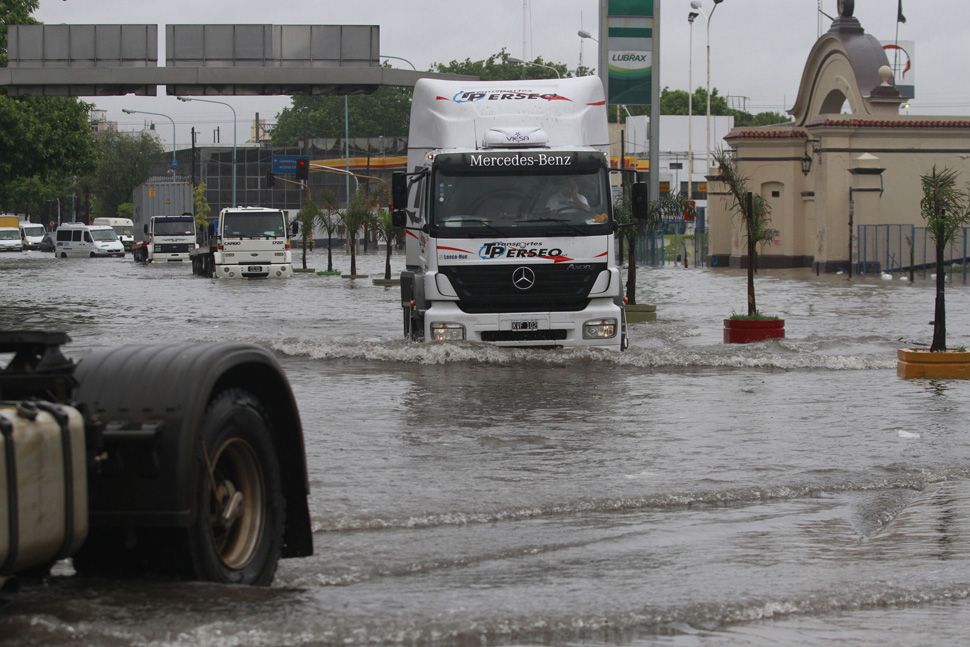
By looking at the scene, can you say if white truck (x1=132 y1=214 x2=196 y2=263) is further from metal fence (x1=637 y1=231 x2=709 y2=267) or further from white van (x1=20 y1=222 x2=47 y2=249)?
white van (x1=20 y1=222 x2=47 y2=249)

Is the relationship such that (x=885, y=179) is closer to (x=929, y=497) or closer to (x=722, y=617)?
(x=929, y=497)

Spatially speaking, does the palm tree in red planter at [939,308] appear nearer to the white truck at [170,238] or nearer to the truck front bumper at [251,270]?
the truck front bumper at [251,270]

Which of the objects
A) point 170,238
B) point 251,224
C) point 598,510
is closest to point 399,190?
point 598,510

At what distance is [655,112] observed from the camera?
3769 cm

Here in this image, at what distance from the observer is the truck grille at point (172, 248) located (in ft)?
237

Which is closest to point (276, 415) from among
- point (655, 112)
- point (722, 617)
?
point (722, 617)

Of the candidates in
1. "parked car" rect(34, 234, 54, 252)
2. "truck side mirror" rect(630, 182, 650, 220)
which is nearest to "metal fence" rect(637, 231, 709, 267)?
"truck side mirror" rect(630, 182, 650, 220)

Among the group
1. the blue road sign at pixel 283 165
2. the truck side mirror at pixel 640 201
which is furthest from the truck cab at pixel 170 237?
the truck side mirror at pixel 640 201

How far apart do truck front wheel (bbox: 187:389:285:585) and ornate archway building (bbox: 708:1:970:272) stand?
48.5m

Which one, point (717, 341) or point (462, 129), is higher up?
point (462, 129)

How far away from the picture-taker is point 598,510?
9.02m

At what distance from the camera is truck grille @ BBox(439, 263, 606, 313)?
62.5 feet

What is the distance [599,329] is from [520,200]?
72.0 inches

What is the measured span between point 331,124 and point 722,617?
15600 centimetres
